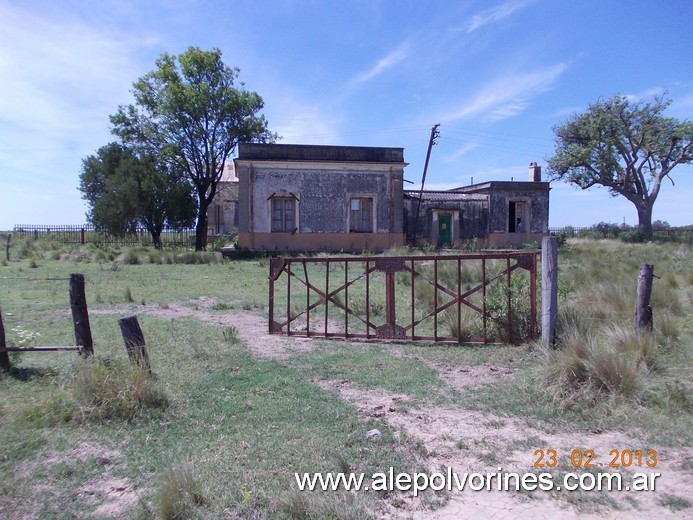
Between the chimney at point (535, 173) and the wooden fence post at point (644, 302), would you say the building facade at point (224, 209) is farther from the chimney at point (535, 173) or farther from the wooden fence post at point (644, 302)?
the wooden fence post at point (644, 302)

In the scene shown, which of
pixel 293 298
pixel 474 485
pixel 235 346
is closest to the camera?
pixel 474 485

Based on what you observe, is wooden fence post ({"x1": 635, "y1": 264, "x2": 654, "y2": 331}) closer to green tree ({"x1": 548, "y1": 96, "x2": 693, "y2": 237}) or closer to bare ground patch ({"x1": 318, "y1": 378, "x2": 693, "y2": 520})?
bare ground patch ({"x1": 318, "y1": 378, "x2": 693, "y2": 520})

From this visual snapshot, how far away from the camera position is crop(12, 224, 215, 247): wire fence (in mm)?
32812

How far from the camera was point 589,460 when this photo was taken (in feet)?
13.3

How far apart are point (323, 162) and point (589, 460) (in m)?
24.9

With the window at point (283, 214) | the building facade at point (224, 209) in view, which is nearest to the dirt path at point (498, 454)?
the window at point (283, 214)

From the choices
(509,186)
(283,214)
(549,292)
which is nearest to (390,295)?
(549,292)

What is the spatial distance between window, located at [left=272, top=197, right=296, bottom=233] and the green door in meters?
9.25

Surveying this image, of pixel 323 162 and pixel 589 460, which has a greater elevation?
pixel 323 162

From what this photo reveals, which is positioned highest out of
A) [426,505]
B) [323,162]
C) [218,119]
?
[218,119]

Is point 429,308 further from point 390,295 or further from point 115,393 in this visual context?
point 115,393

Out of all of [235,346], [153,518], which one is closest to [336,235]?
[235,346]

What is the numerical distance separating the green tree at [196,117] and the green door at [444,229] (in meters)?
12.3

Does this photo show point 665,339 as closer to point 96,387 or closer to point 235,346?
point 235,346
